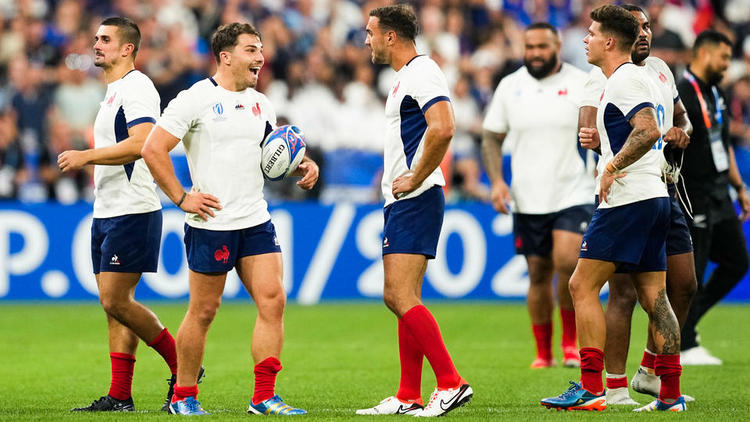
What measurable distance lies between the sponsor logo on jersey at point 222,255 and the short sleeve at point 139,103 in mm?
1052

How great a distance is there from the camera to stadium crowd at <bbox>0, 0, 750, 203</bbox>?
1673cm

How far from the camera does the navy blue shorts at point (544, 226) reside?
395 inches

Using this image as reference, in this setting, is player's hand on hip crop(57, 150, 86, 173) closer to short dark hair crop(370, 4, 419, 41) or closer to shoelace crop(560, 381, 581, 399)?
short dark hair crop(370, 4, 419, 41)

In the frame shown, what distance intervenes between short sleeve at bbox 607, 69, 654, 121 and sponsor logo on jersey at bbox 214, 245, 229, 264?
2569 millimetres

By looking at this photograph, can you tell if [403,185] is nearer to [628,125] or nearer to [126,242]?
[628,125]

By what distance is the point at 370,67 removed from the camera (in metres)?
19.1

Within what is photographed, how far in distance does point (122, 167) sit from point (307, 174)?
1286mm

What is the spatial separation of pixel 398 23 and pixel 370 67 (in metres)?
12.0

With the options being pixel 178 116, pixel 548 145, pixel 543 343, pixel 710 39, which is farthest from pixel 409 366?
pixel 710 39

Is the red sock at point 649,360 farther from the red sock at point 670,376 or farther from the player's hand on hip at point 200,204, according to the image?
the player's hand on hip at point 200,204

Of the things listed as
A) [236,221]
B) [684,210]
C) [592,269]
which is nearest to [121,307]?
[236,221]

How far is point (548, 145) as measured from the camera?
33.6 feet

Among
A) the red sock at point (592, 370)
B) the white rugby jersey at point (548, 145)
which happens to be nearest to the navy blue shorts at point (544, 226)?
the white rugby jersey at point (548, 145)

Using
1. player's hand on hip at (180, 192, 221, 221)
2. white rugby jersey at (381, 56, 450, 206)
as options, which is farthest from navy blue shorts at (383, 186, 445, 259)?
player's hand on hip at (180, 192, 221, 221)
